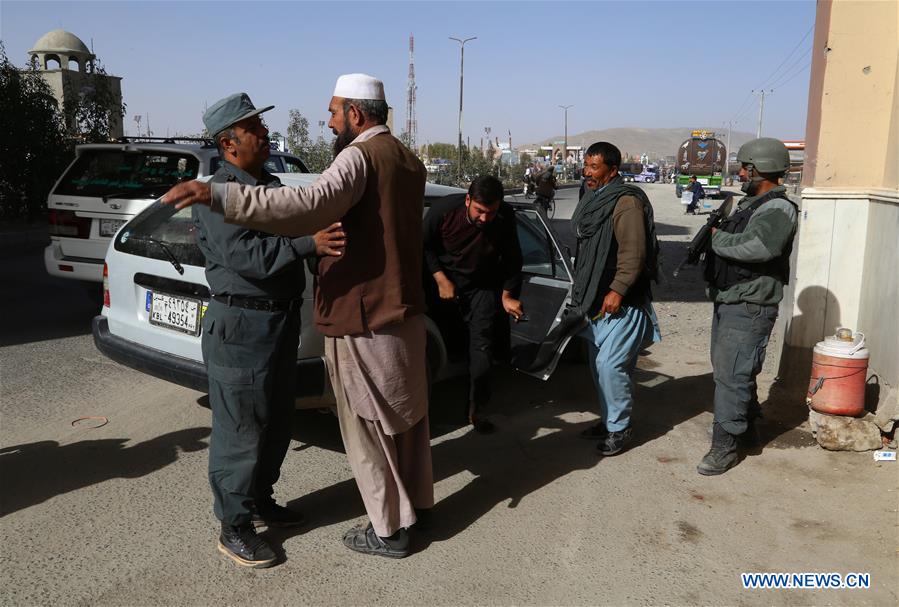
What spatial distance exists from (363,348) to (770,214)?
7.72 feet

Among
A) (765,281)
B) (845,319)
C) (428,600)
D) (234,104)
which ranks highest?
(234,104)

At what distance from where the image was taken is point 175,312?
13.6 feet

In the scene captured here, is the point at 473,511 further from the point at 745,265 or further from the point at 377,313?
the point at 745,265

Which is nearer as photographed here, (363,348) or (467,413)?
(363,348)

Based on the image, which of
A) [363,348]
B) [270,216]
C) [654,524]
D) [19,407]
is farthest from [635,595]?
[19,407]

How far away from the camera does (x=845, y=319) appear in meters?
5.07

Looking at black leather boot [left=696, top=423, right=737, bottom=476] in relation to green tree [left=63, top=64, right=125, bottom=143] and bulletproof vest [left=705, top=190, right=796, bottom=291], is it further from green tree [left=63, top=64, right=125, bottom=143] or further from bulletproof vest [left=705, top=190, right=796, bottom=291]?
green tree [left=63, top=64, right=125, bottom=143]

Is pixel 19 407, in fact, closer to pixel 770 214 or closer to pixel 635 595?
pixel 635 595

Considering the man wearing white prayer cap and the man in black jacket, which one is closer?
the man wearing white prayer cap

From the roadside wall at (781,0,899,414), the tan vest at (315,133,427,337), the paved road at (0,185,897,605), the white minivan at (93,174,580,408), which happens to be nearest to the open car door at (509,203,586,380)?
the white minivan at (93,174,580,408)

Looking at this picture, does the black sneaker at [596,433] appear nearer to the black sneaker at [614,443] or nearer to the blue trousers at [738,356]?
the black sneaker at [614,443]

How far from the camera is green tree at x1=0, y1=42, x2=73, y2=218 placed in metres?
14.8

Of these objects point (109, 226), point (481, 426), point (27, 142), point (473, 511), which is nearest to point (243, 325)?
point (473, 511)

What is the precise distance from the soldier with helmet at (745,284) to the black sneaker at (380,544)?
186 cm
